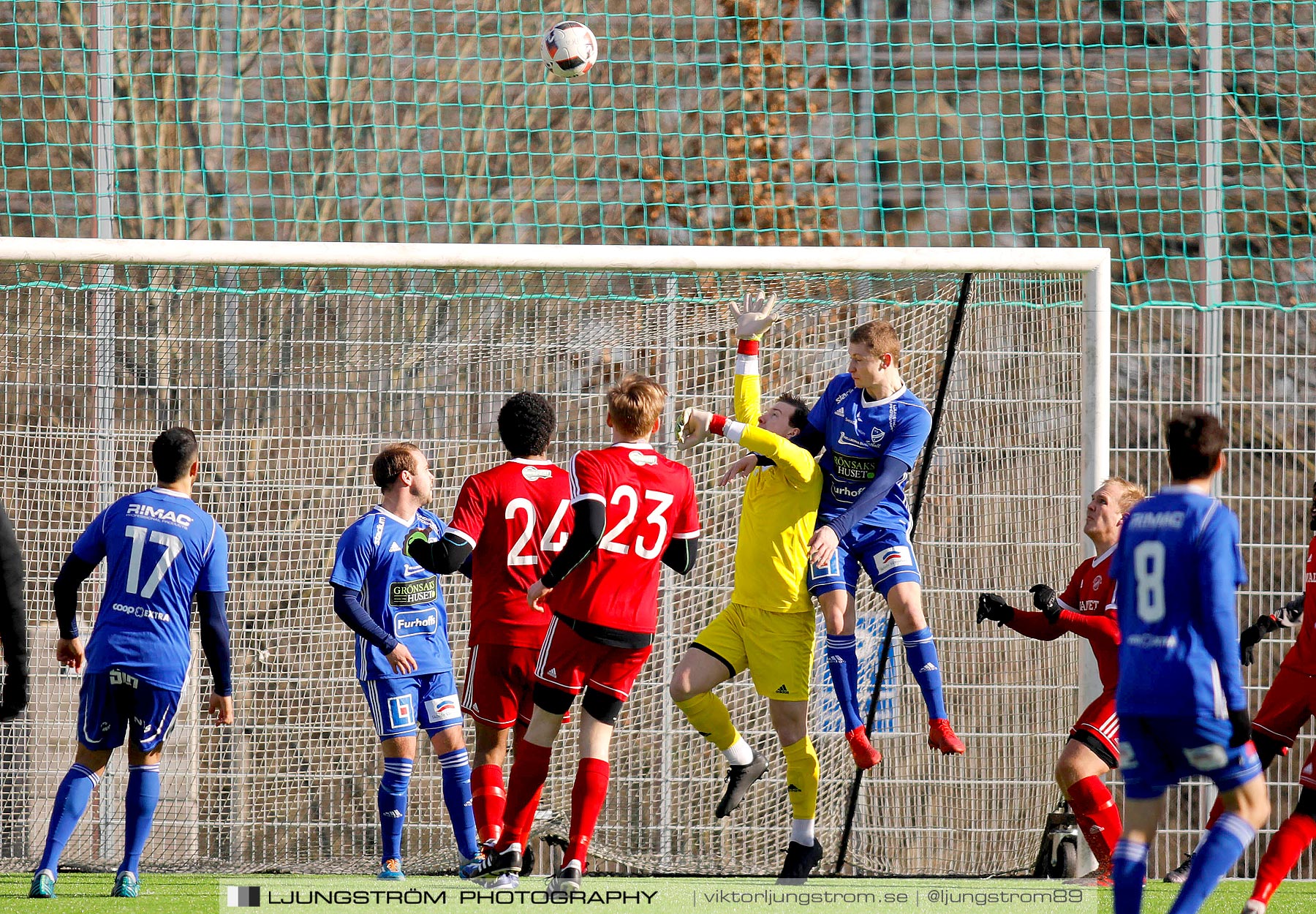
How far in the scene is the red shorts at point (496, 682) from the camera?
5.37m

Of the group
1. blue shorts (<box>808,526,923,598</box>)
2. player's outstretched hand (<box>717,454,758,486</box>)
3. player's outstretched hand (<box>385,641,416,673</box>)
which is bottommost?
player's outstretched hand (<box>385,641,416,673</box>)

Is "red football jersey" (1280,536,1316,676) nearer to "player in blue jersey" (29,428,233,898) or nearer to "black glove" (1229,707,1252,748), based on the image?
"black glove" (1229,707,1252,748)

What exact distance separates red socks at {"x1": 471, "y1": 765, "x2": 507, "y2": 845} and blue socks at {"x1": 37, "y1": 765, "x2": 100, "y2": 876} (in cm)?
141

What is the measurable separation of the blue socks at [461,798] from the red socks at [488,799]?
0.29 meters

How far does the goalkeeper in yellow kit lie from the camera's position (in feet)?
18.8

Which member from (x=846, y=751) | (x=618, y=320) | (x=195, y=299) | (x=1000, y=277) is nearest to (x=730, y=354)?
(x=618, y=320)

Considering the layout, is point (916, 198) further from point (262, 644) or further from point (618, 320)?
point (262, 644)

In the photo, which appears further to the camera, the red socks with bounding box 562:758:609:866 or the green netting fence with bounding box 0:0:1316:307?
the green netting fence with bounding box 0:0:1316:307

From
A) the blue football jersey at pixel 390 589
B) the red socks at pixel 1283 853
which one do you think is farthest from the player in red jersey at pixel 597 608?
the red socks at pixel 1283 853

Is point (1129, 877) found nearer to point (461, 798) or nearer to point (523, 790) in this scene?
point (523, 790)

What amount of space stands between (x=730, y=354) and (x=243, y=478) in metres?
2.45

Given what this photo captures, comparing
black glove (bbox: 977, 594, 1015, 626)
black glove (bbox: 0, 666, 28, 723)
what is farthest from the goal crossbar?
black glove (bbox: 0, 666, 28, 723)

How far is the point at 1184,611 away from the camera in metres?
3.79

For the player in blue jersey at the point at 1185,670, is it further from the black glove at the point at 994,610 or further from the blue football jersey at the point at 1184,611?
the black glove at the point at 994,610
